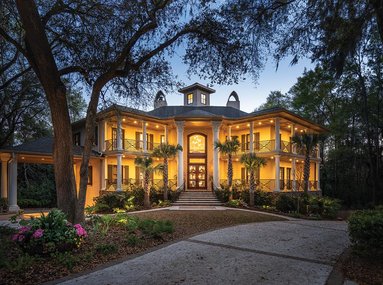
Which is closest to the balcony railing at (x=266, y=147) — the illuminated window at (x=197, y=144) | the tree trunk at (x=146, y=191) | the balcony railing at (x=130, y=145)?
the illuminated window at (x=197, y=144)

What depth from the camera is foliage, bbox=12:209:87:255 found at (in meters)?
6.71

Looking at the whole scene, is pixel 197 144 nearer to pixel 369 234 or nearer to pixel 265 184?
pixel 265 184

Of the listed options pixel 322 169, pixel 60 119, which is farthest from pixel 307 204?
pixel 322 169

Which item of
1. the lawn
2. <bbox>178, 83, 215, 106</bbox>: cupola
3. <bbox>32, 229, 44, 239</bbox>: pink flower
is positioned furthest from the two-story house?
<bbox>32, 229, 44, 239</bbox>: pink flower

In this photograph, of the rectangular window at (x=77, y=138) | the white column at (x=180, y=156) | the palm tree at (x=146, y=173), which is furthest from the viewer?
the rectangular window at (x=77, y=138)

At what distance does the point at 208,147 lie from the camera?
25.6 metres

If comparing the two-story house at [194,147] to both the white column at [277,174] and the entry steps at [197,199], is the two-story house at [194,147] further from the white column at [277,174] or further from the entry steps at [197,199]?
the entry steps at [197,199]

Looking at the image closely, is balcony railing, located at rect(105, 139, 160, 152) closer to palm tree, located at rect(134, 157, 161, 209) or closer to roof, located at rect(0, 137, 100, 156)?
roof, located at rect(0, 137, 100, 156)

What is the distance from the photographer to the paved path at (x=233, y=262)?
18.6ft

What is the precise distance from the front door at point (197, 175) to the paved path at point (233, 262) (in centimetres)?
1496

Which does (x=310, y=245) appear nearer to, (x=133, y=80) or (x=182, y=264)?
(x=182, y=264)

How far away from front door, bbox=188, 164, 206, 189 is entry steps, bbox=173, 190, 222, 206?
2.18 m

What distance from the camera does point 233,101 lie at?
31.0 meters

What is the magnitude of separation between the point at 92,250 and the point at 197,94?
78.3 feet
